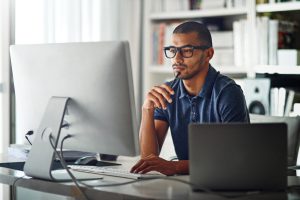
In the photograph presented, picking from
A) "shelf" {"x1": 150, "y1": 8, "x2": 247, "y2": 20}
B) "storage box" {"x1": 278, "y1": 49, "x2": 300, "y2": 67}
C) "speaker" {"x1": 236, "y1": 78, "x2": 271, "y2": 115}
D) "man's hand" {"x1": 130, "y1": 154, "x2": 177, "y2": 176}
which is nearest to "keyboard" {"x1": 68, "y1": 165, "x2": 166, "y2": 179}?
"man's hand" {"x1": 130, "y1": 154, "x2": 177, "y2": 176}

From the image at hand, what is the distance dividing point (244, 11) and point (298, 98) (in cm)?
73

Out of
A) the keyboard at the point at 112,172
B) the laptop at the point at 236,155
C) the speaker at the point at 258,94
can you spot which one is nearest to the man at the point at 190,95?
the keyboard at the point at 112,172

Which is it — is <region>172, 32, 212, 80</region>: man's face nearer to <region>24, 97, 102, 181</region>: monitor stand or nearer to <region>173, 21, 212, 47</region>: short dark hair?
<region>173, 21, 212, 47</region>: short dark hair

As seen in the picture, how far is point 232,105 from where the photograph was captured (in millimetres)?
2439

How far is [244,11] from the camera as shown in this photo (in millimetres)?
4223

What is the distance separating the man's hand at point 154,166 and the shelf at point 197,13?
2280 millimetres

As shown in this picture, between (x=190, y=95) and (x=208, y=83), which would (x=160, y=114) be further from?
(x=208, y=83)

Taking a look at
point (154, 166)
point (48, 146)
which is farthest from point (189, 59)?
point (48, 146)

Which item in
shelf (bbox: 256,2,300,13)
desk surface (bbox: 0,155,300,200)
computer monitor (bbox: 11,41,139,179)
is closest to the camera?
desk surface (bbox: 0,155,300,200)

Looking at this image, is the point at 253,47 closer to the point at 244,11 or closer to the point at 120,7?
the point at 244,11

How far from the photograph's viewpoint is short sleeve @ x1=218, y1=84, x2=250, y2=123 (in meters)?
2.43

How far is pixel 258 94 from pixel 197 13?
2.67 feet

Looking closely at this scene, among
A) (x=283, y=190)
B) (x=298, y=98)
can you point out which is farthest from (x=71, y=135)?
(x=298, y=98)

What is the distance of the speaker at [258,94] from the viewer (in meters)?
4.02
